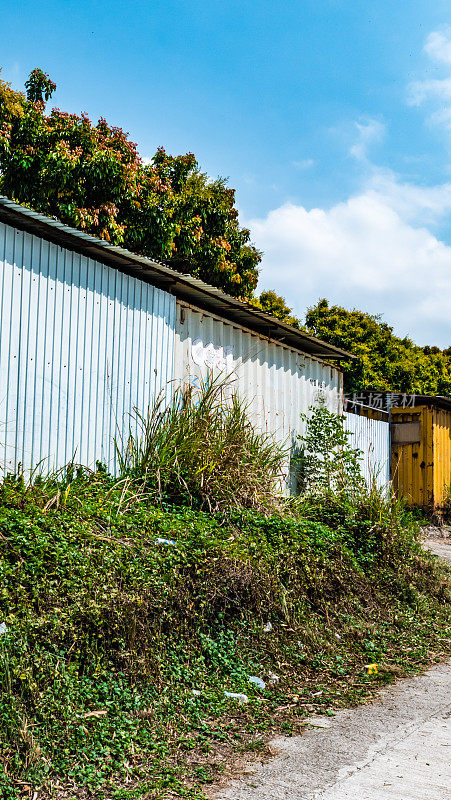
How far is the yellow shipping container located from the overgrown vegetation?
8133 mm

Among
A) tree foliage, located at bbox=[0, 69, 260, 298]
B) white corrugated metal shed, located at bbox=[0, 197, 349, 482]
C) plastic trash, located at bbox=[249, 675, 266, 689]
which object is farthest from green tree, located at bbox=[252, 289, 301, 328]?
plastic trash, located at bbox=[249, 675, 266, 689]

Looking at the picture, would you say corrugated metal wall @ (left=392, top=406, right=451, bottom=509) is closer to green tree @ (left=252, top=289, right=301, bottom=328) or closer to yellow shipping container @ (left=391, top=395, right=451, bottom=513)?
yellow shipping container @ (left=391, top=395, right=451, bottom=513)

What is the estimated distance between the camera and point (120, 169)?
45.0ft

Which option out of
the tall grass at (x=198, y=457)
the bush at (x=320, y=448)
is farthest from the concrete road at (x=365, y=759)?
the bush at (x=320, y=448)

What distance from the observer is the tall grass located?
6527mm

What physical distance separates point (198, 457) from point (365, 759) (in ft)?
11.3

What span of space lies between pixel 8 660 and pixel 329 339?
900 inches

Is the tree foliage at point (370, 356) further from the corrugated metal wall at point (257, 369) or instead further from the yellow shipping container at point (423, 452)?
the corrugated metal wall at point (257, 369)

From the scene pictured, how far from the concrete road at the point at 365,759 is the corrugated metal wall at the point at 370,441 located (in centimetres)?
771

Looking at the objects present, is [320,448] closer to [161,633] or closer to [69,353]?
[69,353]

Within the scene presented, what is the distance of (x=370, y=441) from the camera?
13219mm

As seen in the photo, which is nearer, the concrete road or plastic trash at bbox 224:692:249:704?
the concrete road

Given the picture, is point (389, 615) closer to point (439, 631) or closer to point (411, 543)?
point (439, 631)

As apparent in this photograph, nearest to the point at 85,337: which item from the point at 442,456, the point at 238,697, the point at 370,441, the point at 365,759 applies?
the point at 238,697
